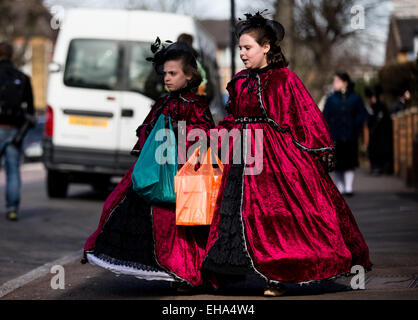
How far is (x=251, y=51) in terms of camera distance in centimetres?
623

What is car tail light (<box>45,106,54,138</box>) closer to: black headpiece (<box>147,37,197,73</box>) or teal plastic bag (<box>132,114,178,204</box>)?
black headpiece (<box>147,37,197,73</box>)

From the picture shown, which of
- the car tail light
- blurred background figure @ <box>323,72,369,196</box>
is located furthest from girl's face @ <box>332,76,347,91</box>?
the car tail light

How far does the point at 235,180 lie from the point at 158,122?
2.42 ft

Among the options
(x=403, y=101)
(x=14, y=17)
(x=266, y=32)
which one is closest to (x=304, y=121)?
(x=266, y=32)

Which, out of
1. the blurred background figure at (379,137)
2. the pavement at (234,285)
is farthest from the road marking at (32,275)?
the blurred background figure at (379,137)

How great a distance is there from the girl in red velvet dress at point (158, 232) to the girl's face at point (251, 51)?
0.53 metres

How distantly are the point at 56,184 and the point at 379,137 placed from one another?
9.13 m

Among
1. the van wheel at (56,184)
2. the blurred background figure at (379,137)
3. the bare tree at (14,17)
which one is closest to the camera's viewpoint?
the van wheel at (56,184)

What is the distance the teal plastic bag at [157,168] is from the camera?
6.25 meters

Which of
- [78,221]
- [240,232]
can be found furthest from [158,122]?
[78,221]

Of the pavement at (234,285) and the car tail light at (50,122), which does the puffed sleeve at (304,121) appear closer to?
the pavement at (234,285)

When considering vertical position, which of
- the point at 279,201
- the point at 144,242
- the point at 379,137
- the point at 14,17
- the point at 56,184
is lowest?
the point at 56,184

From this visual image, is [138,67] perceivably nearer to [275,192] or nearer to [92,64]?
[92,64]
